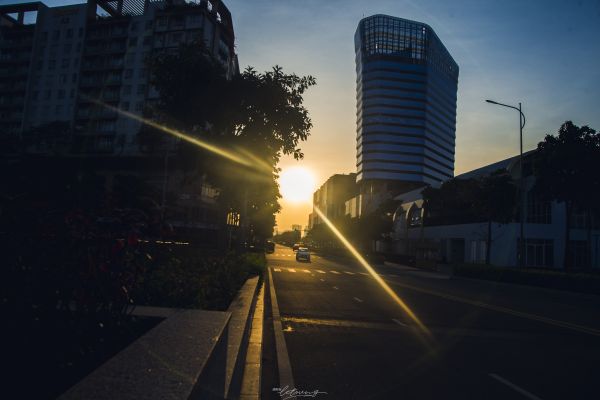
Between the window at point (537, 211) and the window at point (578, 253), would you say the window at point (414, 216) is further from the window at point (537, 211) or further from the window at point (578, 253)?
the window at point (578, 253)

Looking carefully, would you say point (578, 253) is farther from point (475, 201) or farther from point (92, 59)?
point (92, 59)

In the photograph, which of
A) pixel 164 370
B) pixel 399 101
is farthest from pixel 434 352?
pixel 399 101

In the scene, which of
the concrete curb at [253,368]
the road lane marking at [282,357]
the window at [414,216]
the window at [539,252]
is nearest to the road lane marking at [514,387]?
the road lane marking at [282,357]

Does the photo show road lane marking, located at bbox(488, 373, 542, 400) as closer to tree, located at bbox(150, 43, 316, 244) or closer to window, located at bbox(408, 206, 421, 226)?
tree, located at bbox(150, 43, 316, 244)

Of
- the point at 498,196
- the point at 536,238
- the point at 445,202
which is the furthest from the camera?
the point at 445,202

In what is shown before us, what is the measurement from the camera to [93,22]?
84625mm

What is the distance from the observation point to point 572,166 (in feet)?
107

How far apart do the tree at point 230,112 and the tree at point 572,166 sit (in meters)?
19.0

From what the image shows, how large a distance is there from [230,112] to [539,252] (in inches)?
1712

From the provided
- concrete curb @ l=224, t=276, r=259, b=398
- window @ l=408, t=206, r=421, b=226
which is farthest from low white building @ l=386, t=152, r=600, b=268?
concrete curb @ l=224, t=276, r=259, b=398

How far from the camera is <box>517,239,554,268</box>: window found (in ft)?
175

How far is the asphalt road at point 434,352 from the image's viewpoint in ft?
20.9

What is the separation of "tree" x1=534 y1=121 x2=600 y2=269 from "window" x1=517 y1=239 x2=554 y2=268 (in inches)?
818

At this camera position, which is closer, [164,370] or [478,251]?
[164,370]
